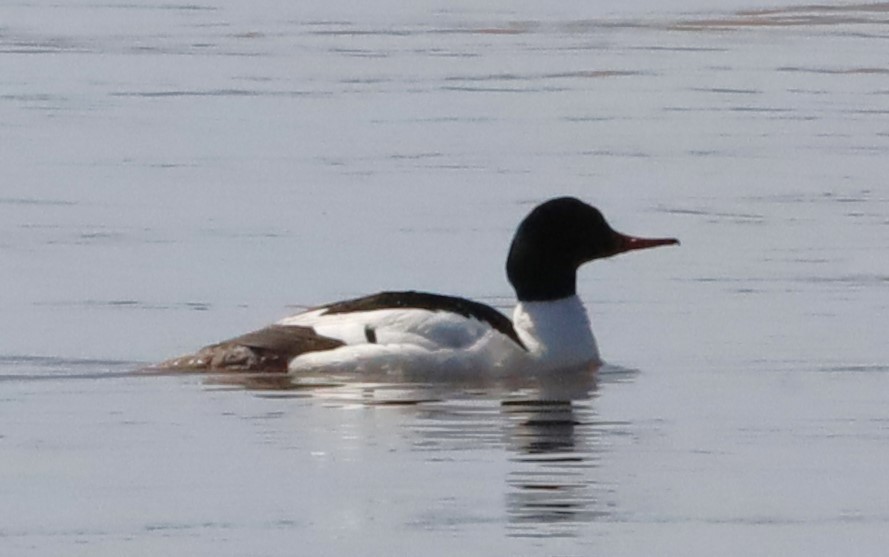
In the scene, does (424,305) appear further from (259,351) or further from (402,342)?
(259,351)

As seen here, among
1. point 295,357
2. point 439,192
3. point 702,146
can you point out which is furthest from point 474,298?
point 702,146

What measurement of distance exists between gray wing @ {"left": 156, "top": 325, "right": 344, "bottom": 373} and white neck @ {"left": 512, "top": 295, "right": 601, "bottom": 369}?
0.94 meters

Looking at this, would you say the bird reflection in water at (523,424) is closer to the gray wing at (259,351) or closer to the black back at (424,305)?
the gray wing at (259,351)

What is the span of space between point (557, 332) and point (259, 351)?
139 cm

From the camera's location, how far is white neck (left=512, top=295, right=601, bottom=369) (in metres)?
13.1

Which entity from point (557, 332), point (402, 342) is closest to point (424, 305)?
point (402, 342)

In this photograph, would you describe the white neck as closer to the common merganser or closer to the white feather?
the common merganser

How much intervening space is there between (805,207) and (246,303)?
4392 mm

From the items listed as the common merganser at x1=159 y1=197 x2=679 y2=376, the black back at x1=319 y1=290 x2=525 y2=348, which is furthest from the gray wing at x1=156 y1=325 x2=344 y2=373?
the black back at x1=319 y1=290 x2=525 y2=348

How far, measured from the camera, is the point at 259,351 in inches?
506

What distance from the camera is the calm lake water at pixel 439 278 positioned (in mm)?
9688

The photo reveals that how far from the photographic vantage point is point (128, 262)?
15570 mm

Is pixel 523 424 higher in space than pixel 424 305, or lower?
lower

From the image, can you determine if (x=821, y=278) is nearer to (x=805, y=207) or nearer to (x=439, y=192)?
(x=805, y=207)
